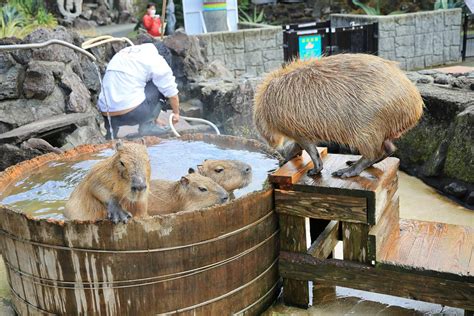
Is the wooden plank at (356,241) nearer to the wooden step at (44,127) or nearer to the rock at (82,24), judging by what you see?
the wooden step at (44,127)

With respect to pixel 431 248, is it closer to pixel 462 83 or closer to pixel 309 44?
pixel 462 83

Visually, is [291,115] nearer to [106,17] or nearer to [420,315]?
[420,315]

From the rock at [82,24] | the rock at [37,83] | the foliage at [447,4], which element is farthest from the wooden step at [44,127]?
the rock at [82,24]

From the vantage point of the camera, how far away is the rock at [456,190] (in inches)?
207

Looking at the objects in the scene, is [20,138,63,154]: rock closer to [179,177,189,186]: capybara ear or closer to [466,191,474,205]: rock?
[179,177,189,186]: capybara ear

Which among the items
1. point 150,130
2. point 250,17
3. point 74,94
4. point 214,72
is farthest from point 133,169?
point 250,17

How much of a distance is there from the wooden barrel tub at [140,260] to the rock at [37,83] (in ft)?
11.5

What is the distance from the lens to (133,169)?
109 inches

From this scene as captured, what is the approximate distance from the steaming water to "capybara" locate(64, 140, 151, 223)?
52 cm

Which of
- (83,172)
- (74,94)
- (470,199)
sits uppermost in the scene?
(74,94)

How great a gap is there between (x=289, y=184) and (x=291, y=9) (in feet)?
51.5

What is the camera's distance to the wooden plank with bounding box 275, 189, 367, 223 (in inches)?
122

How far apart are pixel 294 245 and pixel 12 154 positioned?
362 cm

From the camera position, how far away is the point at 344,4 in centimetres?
1770
